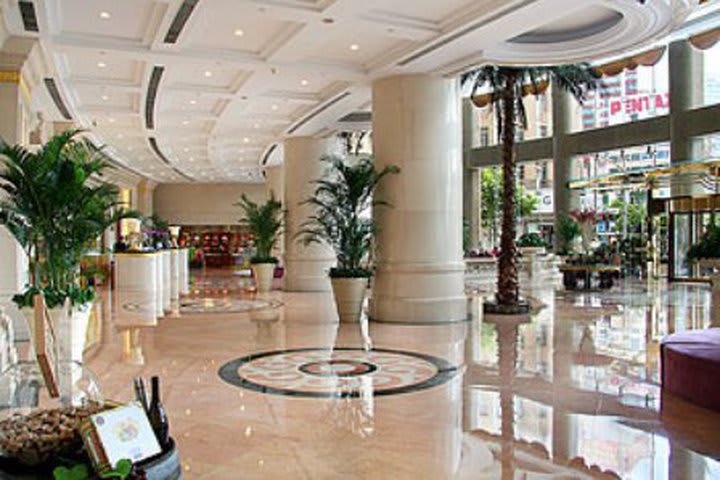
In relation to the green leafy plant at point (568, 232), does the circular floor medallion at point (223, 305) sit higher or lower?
lower

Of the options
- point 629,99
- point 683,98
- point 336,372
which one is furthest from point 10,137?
point 629,99

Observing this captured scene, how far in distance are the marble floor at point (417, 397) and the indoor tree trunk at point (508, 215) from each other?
1159mm

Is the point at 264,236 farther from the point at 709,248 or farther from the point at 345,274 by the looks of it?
the point at 709,248

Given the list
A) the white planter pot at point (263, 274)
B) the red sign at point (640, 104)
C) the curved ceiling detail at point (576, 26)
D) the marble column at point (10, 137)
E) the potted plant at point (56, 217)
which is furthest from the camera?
the red sign at point (640, 104)

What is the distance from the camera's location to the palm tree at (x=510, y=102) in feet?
38.2

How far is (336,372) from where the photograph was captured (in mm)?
6715

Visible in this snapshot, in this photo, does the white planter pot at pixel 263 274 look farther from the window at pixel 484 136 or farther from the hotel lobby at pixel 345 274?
the window at pixel 484 136

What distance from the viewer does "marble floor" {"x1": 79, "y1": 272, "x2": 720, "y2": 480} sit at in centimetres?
403

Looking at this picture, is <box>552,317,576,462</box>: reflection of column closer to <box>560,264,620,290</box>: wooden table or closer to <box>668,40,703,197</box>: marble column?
<box>560,264,620,290</box>: wooden table

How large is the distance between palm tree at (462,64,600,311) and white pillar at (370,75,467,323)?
1.33m

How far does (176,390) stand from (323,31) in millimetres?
5267

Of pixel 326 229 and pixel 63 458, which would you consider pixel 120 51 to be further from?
pixel 63 458

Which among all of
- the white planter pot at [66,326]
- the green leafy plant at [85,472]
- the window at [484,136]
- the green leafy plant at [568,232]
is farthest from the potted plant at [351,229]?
the window at [484,136]

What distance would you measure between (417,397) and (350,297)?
4.92 metres
